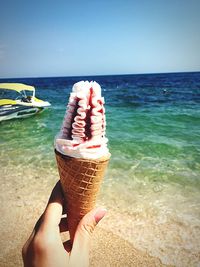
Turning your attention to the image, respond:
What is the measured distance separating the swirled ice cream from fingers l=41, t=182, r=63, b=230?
0.47 metres

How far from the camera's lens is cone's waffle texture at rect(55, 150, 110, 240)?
213 centimetres

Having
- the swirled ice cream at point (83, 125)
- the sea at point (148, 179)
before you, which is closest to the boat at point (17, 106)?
the sea at point (148, 179)

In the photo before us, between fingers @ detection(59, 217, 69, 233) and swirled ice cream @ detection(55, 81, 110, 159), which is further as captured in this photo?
fingers @ detection(59, 217, 69, 233)

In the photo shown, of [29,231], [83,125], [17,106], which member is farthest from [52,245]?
[17,106]

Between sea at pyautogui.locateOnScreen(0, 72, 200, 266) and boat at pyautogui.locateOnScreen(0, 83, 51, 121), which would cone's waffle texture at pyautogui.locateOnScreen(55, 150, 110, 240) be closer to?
sea at pyautogui.locateOnScreen(0, 72, 200, 266)

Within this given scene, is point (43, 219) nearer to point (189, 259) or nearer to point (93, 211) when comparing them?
point (93, 211)

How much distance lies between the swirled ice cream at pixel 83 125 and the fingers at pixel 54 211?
1.54 feet

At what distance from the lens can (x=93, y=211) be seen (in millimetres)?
2334

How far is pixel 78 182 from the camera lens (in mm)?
2217

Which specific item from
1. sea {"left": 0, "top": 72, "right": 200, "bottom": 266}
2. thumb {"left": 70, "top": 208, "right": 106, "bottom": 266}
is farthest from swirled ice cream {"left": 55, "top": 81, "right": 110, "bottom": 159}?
sea {"left": 0, "top": 72, "right": 200, "bottom": 266}

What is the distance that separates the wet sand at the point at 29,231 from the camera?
4.03 m

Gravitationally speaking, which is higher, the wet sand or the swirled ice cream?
the swirled ice cream

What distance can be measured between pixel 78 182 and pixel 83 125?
555mm

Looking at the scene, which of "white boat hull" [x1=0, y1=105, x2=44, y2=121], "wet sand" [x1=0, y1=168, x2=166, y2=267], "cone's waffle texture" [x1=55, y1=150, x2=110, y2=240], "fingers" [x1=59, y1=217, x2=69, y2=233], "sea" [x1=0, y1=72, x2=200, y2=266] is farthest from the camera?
"white boat hull" [x1=0, y1=105, x2=44, y2=121]
